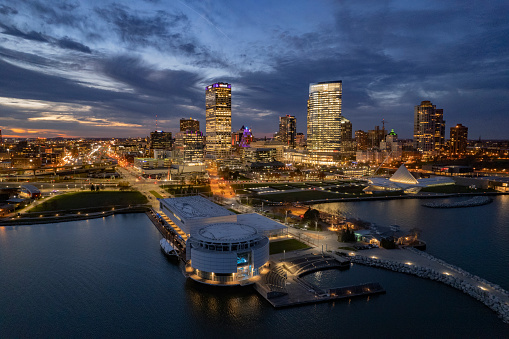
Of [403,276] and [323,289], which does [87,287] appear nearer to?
[323,289]

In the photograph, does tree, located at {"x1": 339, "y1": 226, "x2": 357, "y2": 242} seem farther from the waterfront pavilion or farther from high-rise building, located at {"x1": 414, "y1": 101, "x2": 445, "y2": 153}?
high-rise building, located at {"x1": 414, "y1": 101, "x2": 445, "y2": 153}

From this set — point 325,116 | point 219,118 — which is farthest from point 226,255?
point 325,116

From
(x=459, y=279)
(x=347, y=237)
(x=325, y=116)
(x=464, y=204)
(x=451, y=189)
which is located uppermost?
(x=325, y=116)

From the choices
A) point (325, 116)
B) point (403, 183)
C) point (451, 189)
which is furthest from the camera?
point (325, 116)

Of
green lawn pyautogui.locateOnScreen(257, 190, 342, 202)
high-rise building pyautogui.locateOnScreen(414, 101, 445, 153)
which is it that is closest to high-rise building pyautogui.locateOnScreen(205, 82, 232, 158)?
green lawn pyautogui.locateOnScreen(257, 190, 342, 202)

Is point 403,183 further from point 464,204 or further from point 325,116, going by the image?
point 325,116

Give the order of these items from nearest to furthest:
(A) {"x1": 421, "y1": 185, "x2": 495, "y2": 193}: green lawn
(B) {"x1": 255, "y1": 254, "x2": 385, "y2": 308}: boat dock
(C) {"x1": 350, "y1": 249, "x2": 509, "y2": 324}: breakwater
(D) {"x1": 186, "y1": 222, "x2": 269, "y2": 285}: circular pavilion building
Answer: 1. (C) {"x1": 350, "y1": 249, "x2": 509, "y2": 324}: breakwater
2. (B) {"x1": 255, "y1": 254, "x2": 385, "y2": 308}: boat dock
3. (D) {"x1": 186, "y1": 222, "x2": 269, "y2": 285}: circular pavilion building
4. (A) {"x1": 421, "y1": 185, "x2": 495, "y2": 193}: green lawn
